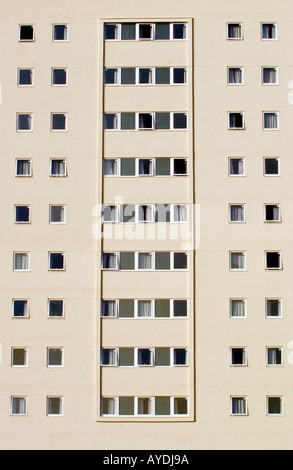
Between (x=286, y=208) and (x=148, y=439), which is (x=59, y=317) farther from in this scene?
(x=286, y=208)

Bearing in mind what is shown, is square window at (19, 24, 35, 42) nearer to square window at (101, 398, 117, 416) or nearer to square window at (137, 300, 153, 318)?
square window at (137, 300, 153, 318)

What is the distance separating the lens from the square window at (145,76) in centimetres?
3028

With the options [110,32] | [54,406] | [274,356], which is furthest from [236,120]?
[54,406]

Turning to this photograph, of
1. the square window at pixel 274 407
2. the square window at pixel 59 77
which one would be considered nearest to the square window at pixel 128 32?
the square window at pixel 59 77

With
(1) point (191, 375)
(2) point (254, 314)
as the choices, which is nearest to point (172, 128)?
(2) point (254, 314)

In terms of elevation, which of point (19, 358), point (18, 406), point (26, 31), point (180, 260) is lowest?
point (18, 406)

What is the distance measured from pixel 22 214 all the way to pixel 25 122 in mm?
4819

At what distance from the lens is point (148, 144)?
2986 centimetres

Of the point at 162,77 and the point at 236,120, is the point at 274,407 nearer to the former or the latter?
the point at 236,120

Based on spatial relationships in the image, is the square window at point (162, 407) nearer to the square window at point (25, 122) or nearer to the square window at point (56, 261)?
the square window at point (56, 261)

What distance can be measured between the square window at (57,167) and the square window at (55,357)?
8899 mm

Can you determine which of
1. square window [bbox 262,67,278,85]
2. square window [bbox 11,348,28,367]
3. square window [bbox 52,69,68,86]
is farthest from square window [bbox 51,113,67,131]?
square window [bbox 11,348,28,367]

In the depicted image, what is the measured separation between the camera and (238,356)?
28766 millimetres

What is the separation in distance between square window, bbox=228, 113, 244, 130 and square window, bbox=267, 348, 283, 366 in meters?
11.4
